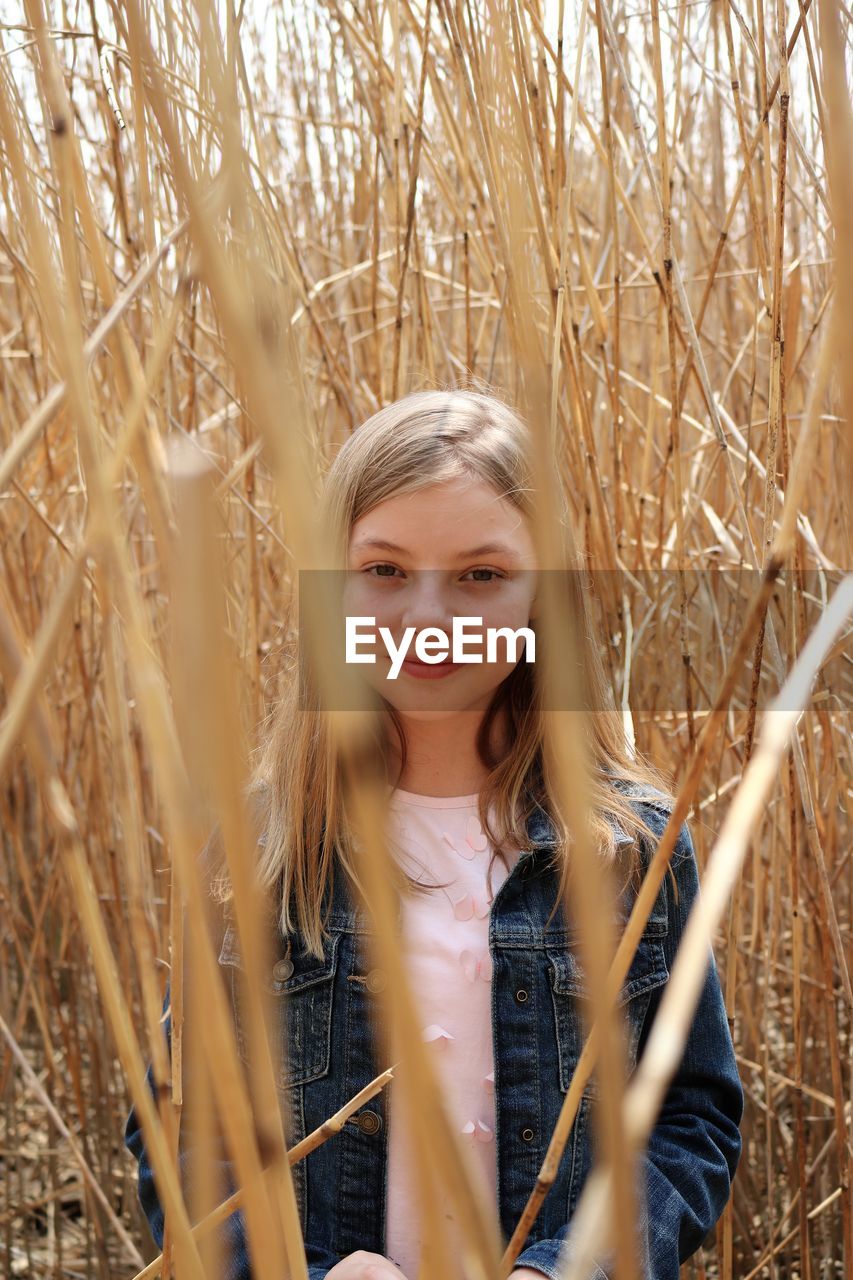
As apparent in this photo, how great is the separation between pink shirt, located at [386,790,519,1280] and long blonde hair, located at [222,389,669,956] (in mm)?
28

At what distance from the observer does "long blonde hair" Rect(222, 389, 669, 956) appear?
78 centimetres

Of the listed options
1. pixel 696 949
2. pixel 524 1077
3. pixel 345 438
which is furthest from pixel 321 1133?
pixel 345 438

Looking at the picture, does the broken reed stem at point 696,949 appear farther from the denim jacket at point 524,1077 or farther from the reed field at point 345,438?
the denim jacket at point 524,1077

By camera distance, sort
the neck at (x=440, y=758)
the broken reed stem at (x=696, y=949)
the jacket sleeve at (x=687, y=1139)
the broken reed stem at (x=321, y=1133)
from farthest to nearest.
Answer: the neck at (x=440, y=758), the jacket sleeve at (x=687, y=1139), the broken reed stem at (x=321, y=1133), the broken reed stem at (x=696, y=949)

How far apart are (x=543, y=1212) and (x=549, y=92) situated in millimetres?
753

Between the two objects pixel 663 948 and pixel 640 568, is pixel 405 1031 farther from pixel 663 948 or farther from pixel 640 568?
pixel 640 568

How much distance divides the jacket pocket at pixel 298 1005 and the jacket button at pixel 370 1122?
4 cm

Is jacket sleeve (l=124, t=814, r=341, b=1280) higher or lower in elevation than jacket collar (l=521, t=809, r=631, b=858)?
lower

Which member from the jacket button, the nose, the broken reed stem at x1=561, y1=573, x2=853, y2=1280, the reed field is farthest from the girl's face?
the broken reed stem at x1=561, y1=573, x2=853, y2=1280

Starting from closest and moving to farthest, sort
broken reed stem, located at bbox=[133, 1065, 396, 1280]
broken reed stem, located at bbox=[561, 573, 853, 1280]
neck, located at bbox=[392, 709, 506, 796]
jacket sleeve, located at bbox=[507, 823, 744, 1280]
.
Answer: broken reed stem, located at bbox=[561, 573, 853, 1280] < broken reed stem, located at bbox=[133, 1065, 396, 1280] < jacket sleeve, located at bbox=[507, 823, 744, 1280] < neck, located at bbox=[392, 709, 506, 796]

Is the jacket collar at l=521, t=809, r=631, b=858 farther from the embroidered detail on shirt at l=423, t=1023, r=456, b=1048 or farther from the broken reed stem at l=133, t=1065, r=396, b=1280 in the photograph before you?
the broken reed stem at l=133, t=1065, r=396, b=1280

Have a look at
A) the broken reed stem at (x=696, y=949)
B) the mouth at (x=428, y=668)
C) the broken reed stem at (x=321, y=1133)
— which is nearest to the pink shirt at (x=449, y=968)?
the mouth at (x=428, y=668)

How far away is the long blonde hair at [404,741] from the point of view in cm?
78

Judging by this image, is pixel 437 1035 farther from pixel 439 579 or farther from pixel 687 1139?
pixel 439 579
